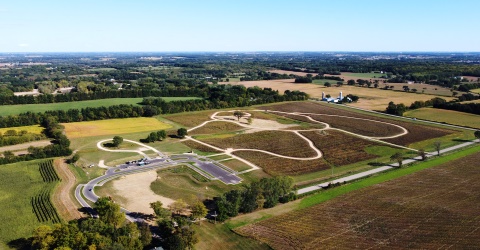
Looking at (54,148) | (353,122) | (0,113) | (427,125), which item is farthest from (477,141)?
(0,113)

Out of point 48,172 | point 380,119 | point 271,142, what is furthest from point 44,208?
point 380,119

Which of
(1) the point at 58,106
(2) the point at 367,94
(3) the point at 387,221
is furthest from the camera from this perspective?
(2) the point at 367,94

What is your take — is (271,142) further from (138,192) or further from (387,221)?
(387,221)

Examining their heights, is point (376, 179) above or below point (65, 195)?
above

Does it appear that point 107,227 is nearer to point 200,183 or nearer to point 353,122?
point 200,183

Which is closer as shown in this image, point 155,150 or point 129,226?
point 129,226

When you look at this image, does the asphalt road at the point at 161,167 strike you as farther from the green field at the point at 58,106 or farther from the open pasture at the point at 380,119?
the green field at the point at 58,106

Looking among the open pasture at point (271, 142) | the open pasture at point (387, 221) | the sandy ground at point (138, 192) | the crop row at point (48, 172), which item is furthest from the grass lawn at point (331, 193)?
the crop row at point (48, 172)
